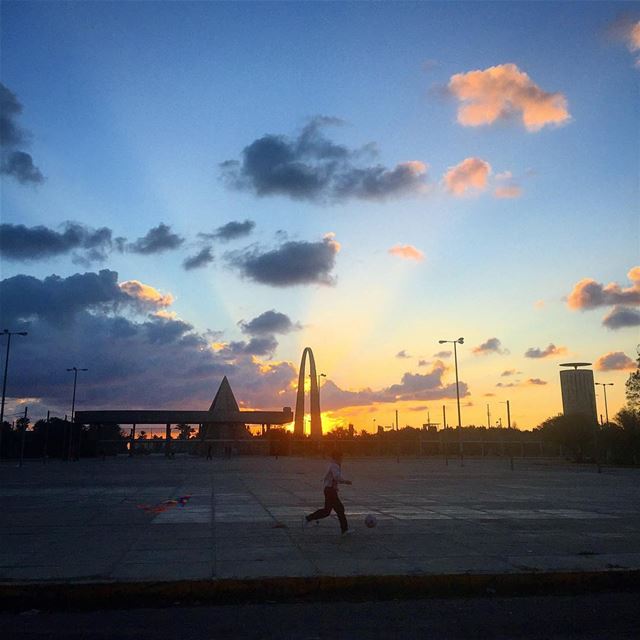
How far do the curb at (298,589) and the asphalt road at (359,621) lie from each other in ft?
1.00

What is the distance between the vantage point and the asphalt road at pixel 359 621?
6.94 meters

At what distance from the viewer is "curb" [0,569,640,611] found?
834 cm

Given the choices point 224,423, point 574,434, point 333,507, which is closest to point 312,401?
point 224,423

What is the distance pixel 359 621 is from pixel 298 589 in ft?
4.75

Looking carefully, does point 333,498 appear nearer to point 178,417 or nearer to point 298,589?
point 298,589

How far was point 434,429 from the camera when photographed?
145375 mm

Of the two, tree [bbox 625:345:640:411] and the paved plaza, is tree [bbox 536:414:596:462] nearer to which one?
tree [bbox 625:345:640:411]

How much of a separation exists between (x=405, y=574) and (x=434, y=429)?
140213 mm

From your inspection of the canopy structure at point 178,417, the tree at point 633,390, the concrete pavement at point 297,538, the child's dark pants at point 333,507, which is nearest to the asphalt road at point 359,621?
the concrete pavement at point 297,538

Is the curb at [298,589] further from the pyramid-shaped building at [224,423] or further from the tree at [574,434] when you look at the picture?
the pyramid-shaped building at [224,423]

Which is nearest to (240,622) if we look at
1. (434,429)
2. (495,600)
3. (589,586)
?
(495,600)

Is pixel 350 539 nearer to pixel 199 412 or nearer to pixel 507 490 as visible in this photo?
pixel 507 490

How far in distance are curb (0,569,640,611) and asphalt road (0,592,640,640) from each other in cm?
30

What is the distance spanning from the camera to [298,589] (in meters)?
8.70
